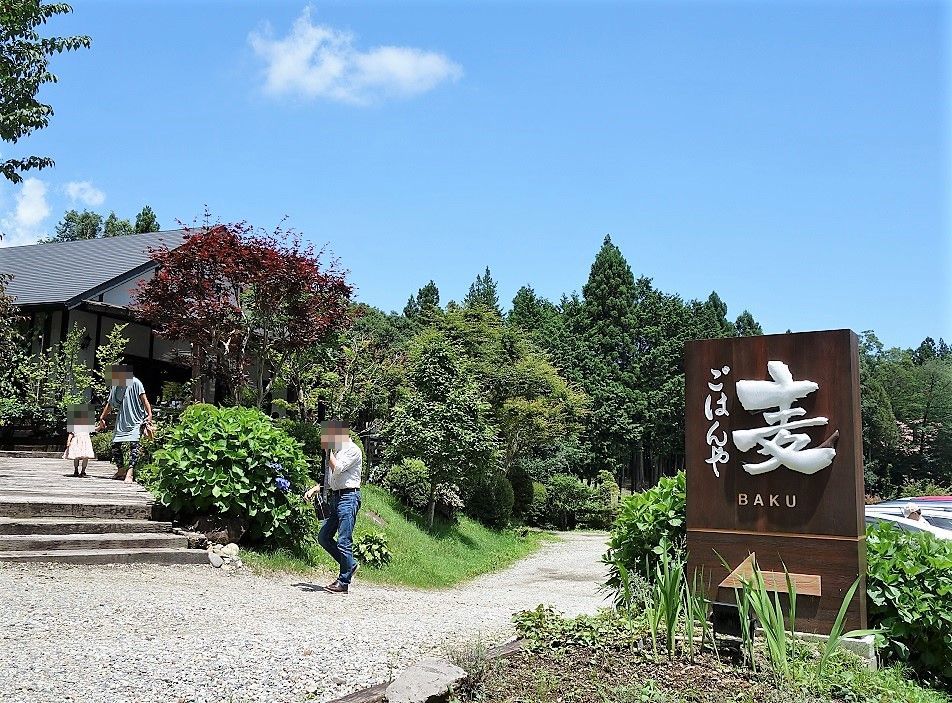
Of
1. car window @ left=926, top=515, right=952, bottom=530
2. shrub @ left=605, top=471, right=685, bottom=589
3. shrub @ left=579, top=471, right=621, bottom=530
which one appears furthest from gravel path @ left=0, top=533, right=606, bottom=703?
shrub @ left=579, top=471, right=621, bottom=530

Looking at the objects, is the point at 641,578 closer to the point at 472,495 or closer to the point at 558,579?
the point at 558,579

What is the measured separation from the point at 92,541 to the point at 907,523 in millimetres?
8980

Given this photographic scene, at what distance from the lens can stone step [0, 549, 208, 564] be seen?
23.0ft

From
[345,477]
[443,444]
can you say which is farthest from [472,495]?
[345,477]

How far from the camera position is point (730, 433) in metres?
5.93

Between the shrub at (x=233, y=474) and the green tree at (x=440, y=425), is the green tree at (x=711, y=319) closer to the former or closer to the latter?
the green tree at (x=440, y=425)

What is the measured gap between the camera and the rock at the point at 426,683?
361 cm

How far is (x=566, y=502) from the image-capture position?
2459 centimetres

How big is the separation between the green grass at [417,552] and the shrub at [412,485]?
0.90 feet

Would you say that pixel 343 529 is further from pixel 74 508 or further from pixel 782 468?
pixel 782 468

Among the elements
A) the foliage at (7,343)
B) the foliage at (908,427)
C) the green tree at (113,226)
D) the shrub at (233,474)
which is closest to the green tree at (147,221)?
the green tree at (113,226)

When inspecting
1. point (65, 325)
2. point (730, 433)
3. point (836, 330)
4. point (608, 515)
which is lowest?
point (608, 515)

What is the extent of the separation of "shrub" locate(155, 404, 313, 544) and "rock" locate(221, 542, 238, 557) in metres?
0.34

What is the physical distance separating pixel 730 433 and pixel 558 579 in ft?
23.9
